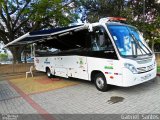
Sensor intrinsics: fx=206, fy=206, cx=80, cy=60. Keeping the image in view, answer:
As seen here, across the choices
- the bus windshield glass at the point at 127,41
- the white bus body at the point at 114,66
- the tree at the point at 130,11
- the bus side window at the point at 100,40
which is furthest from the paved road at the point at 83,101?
the tree at the point at 130,11

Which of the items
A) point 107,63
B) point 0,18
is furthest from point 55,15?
point 107,63

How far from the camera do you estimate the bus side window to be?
24.2 ft

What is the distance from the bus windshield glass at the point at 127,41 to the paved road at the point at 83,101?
147 cm

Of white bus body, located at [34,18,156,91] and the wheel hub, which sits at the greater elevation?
white bus body, located at [34,18,156,91]

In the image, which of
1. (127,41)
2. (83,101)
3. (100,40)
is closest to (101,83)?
(83,101)

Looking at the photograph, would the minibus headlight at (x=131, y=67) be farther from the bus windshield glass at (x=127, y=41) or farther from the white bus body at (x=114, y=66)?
the bus windshield glass at (x=127, y=41)

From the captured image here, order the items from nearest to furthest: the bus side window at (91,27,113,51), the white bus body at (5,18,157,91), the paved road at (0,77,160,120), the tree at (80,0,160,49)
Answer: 1. the paved road at (0,77,160,120)
2. the white bus body at (5,18,157,91)
3. the bus side window at (91,27,113,51)
4. the tree at (80,0,160,49)

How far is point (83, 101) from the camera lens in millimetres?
6883

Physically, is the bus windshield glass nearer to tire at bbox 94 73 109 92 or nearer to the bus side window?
the bus side window

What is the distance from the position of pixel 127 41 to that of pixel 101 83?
186 centimetres

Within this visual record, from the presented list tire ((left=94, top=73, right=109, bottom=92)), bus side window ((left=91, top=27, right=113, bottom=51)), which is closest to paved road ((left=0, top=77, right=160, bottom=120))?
tire ((left=94, top=73, right=109, bottom=92))

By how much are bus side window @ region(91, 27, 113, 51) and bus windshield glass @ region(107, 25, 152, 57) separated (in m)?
0.24

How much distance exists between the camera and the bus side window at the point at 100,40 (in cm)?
739

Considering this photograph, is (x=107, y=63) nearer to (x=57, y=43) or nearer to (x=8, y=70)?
(x=57, y=43)
